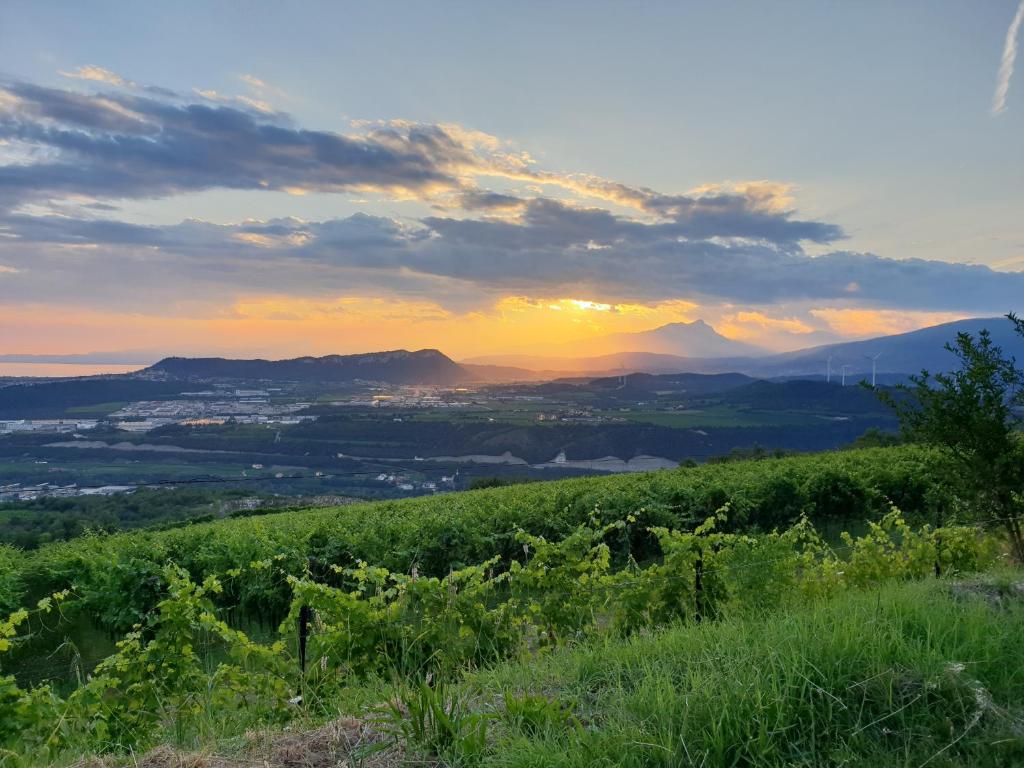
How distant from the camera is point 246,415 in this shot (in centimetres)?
9250

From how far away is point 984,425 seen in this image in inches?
290

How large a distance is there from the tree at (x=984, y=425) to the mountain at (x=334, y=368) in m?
121

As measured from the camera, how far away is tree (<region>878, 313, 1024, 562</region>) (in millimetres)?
7410

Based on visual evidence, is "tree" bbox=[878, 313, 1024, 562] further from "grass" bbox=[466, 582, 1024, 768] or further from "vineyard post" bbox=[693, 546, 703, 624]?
"grass" bbox=[466, 582, 1024, 768]

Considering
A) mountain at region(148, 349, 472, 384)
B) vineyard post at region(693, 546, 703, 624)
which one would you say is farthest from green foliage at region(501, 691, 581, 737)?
mountain at region(148, 349, 472, 384)

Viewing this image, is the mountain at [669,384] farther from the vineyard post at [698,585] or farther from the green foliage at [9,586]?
the vineyard post at [698,585]

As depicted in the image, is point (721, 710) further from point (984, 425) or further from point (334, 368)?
point (334, 368)

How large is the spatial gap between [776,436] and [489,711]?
82.2 meters

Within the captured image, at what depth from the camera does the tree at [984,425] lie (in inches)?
292

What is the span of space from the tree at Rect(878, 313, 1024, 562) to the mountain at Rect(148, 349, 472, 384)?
120731mm

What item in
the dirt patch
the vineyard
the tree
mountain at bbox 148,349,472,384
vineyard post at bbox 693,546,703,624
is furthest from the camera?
mountain at bbox 148,349,472,384

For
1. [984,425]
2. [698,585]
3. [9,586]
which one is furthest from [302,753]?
[9,586]

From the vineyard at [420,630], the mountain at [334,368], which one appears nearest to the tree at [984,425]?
the vineyard at [420,630]

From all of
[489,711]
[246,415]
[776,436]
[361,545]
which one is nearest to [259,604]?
[361,545]
